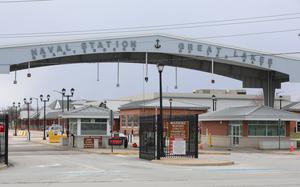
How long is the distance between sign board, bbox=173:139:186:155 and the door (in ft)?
71.7

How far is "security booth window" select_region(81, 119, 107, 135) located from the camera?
47.5 metres

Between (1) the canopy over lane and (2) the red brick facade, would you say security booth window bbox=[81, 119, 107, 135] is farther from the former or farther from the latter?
(2) the red brick facade

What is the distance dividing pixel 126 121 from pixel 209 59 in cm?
6666

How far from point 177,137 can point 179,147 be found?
1.95 feet

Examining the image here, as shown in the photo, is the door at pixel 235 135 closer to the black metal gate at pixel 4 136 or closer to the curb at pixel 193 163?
the curb at pixel 193 163

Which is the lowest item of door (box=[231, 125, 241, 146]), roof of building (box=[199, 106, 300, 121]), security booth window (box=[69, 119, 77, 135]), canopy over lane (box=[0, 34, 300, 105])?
door (box=[231, 125, 241, 146])

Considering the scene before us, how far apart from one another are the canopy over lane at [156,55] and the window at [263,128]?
559cm

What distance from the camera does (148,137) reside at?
33469 mm

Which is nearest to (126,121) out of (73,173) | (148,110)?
(148,110)

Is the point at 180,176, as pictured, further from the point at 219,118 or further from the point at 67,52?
the point at 219,118

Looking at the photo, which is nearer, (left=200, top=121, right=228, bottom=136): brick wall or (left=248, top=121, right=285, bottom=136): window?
(left=248, top=121, right=285, bottom=136): window

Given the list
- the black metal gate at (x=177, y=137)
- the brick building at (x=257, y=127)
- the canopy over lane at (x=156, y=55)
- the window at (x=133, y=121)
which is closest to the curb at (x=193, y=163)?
the black metal gate at (x=177, y=137)

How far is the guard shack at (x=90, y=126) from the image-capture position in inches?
1855

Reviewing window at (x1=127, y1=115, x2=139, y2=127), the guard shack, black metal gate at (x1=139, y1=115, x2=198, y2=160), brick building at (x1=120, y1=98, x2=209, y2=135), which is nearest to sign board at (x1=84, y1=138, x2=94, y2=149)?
the guard shack
